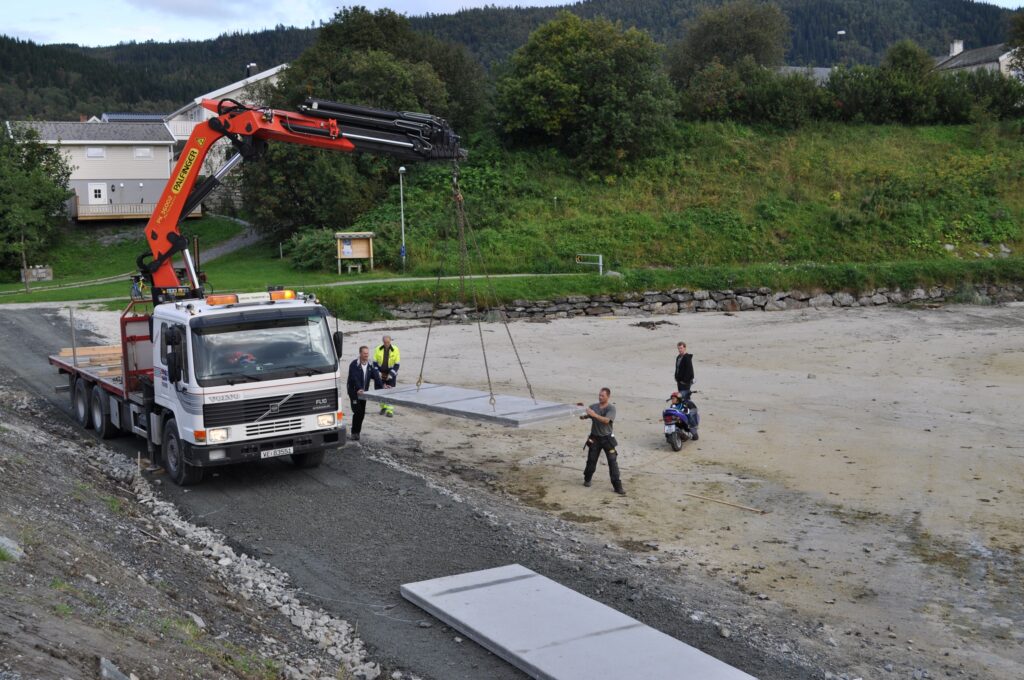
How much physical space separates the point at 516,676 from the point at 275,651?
240 centimetres

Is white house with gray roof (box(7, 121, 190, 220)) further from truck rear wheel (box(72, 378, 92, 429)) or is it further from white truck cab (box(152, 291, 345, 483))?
white truck cab (box(152, 291, 345, 483))

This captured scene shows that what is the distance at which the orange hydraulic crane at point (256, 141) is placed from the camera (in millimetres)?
17422

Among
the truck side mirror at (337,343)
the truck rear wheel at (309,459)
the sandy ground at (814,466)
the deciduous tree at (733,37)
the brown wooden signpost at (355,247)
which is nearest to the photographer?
the sandy ground at (814,466)

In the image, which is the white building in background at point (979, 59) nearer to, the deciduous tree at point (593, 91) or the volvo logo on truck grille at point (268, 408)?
the deciduous tree at point (593, 91)

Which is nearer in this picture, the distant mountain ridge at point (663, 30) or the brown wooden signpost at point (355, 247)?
the brown wooden signpost at point (355, 247)

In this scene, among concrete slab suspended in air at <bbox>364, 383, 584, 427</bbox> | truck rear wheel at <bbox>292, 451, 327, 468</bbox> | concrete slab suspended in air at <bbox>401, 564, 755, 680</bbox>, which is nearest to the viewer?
concrete slab suspended in air at <bbox>401, 564, 755, 680</bbox>

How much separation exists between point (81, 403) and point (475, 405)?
8503 mm

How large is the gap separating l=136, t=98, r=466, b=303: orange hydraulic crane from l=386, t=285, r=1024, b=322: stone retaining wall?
2043 cm

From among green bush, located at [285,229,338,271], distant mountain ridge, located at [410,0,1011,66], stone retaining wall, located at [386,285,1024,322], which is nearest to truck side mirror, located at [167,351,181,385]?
stone retaining wall, located at [386,285,1024,322]

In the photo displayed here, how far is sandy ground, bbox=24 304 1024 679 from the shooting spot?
36.5ft

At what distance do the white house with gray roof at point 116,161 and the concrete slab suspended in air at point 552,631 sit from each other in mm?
57069

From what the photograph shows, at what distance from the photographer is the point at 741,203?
50344 millimetres

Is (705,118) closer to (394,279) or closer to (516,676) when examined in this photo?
(394,279)

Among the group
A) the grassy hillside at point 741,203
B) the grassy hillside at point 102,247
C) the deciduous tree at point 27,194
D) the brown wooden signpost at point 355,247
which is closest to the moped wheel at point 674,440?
the grassy hillside at point 741,203
